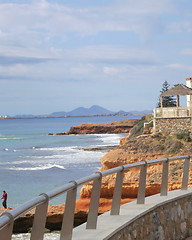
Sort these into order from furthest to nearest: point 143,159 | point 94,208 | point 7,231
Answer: point 143,159, point 94,208, point 7,231

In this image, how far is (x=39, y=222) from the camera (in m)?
3.77

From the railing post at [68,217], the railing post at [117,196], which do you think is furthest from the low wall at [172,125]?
the railing post at [68,217]

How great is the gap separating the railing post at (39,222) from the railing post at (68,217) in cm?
61

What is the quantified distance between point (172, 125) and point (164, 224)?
37.8 meters

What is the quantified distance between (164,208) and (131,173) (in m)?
26.4

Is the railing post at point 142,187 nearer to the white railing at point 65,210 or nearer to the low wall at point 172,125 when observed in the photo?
the white railing at point 65,210

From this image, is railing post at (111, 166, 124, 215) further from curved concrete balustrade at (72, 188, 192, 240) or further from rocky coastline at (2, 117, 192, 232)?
rocky coastline at (2, 117, 192, 232)

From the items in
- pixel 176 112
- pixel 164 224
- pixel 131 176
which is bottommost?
pixel 131 176

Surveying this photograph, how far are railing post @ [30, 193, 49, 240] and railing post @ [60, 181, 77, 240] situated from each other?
2.00 ft

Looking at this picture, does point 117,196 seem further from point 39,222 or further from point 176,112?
point 176,112

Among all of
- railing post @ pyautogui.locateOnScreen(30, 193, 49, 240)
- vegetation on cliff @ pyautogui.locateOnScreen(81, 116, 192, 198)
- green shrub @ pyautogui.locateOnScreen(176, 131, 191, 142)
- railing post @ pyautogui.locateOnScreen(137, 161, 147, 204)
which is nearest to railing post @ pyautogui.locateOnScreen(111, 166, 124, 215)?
railing post @ pyautogui.locateOnScreen(137, 161, 147, 204)

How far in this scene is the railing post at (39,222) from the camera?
3.70 m

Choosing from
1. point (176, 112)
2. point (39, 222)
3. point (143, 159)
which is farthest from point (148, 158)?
point (39, 222)

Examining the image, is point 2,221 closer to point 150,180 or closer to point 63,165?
point 150,180
